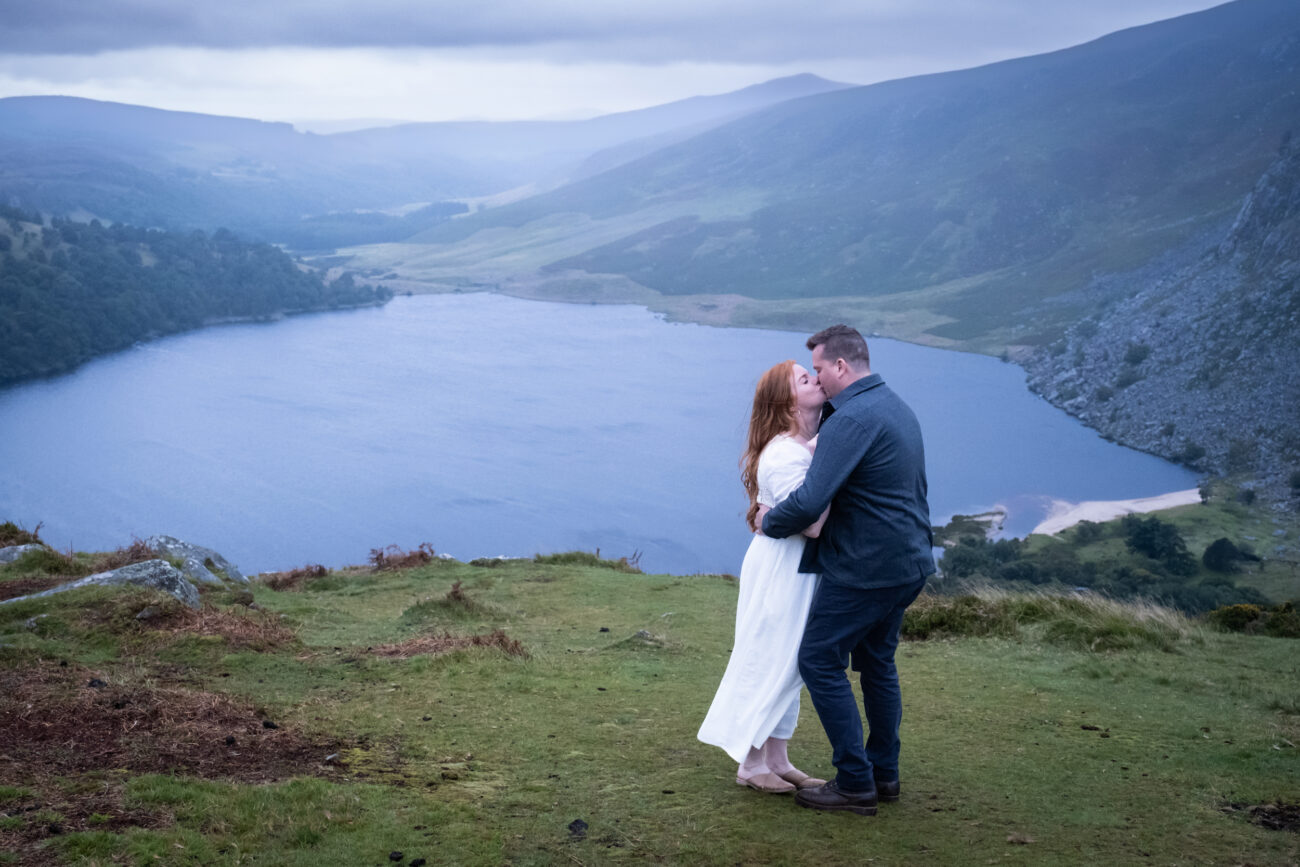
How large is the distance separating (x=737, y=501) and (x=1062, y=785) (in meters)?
85.0

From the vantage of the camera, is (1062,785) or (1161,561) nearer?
(1062,785)

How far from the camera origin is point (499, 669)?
299 inches

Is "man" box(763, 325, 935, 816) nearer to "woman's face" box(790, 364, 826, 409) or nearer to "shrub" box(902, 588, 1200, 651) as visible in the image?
"woman's face" box(790, 364, 826, 409)

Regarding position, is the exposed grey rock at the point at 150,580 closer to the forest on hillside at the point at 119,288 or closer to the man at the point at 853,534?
→ the man at the point at 853,534

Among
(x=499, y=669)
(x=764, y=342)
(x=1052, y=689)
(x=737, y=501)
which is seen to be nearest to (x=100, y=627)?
(x=499, y=669)

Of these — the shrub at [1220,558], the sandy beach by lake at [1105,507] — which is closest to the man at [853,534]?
the shrub at [1220,558]

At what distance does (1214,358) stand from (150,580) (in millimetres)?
116047

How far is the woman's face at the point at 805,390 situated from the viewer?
192 inches

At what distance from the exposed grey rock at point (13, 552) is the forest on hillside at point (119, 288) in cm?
10978

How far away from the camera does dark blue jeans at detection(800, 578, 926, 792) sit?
4.67m

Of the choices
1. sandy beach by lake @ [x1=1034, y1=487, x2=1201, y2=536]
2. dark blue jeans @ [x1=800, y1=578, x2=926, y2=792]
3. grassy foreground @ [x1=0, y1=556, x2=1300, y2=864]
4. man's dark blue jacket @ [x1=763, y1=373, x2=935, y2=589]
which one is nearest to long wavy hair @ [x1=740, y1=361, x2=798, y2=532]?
man's dark blue jacket @ [x1=763, y1=373, x2=935, y2=589]

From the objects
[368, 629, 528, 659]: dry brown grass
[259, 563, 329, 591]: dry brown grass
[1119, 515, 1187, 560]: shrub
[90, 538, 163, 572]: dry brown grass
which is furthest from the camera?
[1119, 515, 1187, 560]: shrub

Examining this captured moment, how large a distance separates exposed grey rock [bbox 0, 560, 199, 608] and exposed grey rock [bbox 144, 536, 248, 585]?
1922 mm

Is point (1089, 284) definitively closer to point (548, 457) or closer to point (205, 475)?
point (548, 457)
